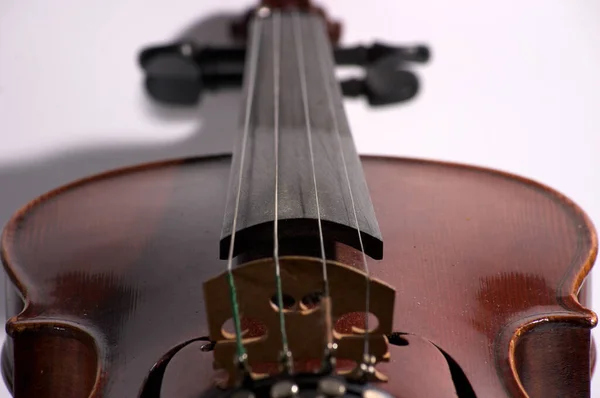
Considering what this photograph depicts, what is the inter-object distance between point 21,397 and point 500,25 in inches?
42.9

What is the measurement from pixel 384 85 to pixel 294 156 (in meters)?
0.49

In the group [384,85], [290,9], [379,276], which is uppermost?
[290,9]

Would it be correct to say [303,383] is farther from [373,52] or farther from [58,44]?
[58,44]

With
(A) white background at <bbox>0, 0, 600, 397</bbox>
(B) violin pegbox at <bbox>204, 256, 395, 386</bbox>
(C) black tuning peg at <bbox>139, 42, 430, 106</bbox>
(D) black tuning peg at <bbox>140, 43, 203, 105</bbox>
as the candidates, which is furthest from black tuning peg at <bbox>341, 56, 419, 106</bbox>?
(B) violin pegbox at <bbox>204, 256, 395, 386</bbox>

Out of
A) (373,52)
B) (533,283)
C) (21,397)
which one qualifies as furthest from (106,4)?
(533,283)

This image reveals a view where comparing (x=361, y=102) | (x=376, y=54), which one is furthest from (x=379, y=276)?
(x=361, y=102)

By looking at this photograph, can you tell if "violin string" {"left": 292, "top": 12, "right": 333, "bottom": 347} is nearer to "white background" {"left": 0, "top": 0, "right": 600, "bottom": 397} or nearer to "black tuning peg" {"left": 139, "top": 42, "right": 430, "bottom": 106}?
"black tuning peg" {"left": 139, "top": 42, "right": 430, "bottom": 106}

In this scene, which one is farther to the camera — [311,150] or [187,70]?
[187,70]

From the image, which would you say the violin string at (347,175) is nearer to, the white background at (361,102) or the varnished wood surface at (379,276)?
the varnished wood surface at (379,276)

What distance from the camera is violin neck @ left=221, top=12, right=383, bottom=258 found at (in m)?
0.61

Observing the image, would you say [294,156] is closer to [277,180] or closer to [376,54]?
[277,180]

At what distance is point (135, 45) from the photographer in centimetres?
133

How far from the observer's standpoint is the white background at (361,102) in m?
1.26

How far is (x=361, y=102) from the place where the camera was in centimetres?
129
